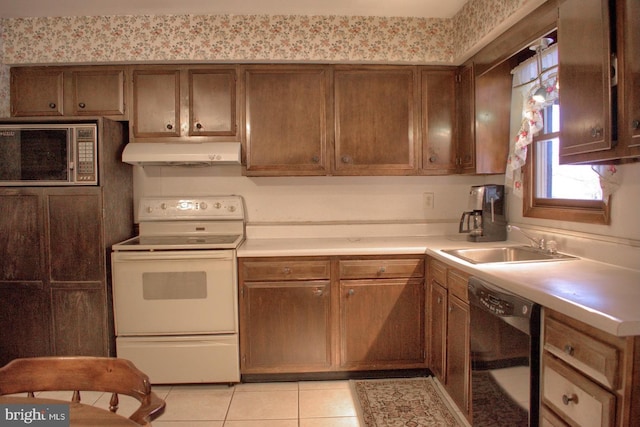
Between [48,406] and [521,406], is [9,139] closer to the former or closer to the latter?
[48,406]

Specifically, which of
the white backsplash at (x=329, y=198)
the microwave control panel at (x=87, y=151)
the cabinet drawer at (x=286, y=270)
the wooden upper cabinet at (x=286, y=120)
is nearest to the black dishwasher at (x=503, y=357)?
the cabinet drawer at (x=286, y=270)

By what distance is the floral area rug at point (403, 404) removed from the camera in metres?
2.07

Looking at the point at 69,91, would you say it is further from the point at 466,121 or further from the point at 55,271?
the point at 466,121

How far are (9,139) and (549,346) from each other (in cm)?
301

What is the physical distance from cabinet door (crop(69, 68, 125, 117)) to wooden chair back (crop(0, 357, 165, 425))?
6.64 ft

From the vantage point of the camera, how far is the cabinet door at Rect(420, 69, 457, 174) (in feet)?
8.94

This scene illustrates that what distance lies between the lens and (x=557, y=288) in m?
1.38

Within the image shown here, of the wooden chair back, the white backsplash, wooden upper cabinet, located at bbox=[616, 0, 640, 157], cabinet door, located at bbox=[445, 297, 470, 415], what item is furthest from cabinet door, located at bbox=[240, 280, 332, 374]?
wooden upper cabinet, located at bbox=[616, 0, 640, 157]

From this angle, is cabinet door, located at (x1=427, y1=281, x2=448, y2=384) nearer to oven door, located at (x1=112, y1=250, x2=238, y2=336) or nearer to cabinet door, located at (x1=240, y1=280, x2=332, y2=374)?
cabinet door, located at (x1=240, y1=280, x2=332, y2=374)

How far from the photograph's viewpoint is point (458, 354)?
2021 millimetres

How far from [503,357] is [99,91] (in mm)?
2815

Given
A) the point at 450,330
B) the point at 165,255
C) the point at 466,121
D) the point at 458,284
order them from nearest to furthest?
the point at 458,284, the point at 450,330, the point at 165,255, the point at 466,121

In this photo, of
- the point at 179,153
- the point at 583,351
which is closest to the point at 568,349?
the point at 583,351

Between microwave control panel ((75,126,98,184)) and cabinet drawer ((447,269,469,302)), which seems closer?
cabinet drawer ((447,269,469,302))
